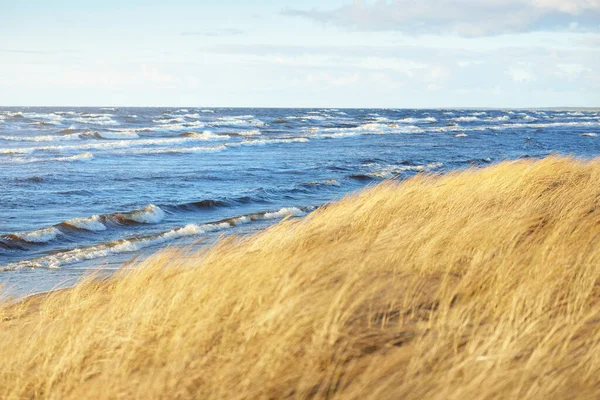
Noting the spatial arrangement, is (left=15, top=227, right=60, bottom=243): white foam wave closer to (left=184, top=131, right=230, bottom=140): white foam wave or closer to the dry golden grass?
the dry golden grass

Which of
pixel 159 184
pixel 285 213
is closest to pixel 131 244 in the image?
pixel 285 213

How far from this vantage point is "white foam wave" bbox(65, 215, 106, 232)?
13.5m

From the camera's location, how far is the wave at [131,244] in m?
10.6

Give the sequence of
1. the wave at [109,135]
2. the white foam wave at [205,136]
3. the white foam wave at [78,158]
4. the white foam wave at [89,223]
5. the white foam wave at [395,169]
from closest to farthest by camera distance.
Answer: the white foam wave at [89,223] → the white foam wave at [395,169] → the white foam wave at [78,158] → the wave at [109,135] → the white foam wave at [205,136]

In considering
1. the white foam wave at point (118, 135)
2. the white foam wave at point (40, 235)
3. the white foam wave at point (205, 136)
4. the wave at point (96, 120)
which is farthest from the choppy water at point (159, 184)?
the wave at point (96, 120)

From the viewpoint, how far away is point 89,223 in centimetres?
1369

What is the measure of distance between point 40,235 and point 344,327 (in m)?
10.2

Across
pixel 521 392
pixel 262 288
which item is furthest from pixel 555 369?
pixel 262 288

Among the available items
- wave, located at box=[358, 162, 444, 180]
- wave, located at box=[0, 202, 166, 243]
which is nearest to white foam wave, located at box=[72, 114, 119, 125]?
wave, located at box=[358, 162, 444, 180]

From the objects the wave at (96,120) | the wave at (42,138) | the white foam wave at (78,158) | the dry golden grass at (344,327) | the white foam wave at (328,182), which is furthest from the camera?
the wave at (96,120)

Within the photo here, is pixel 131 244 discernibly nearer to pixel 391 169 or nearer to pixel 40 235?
pixel 40 235

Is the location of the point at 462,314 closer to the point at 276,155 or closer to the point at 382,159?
the point at 382,159

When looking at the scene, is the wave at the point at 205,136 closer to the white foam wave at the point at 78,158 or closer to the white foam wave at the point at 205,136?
the white foam wave at the point at 205,136

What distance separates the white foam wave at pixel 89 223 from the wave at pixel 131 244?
154cm
